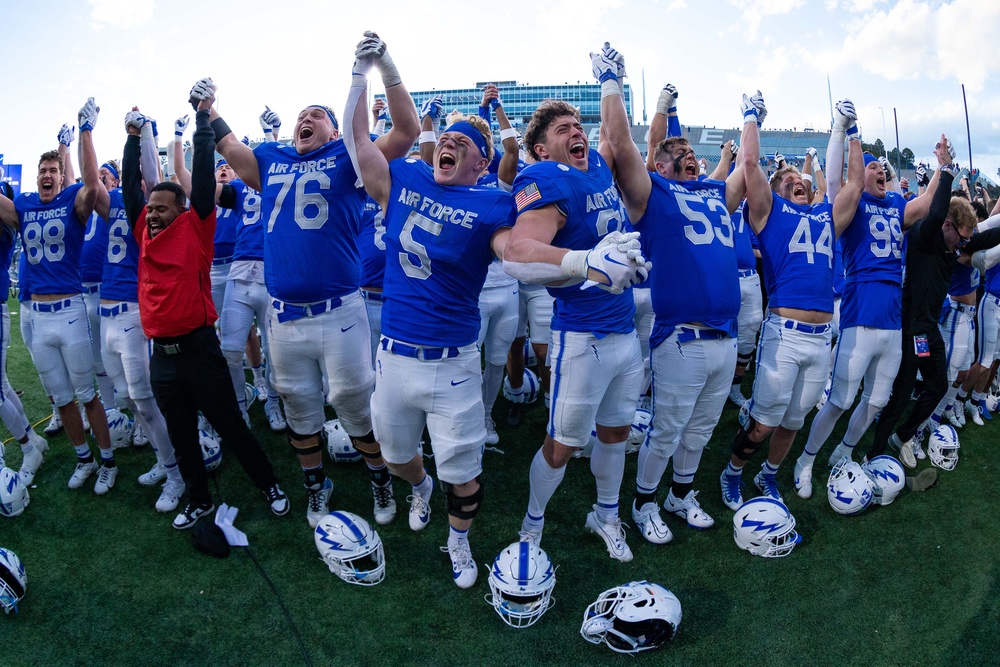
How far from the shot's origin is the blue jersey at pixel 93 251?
573 centimetres

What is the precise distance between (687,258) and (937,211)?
97.9 inches

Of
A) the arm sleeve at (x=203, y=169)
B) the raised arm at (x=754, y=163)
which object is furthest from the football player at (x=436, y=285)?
the raised arm at (x=754, y=163)

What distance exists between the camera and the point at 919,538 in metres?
4.43

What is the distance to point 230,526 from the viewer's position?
424cm

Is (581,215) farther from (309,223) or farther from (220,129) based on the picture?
(220,129)

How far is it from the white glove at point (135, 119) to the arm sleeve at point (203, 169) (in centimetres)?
57

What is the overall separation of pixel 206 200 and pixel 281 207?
0.57 meters

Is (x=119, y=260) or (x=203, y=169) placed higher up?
(x=203, y=169)

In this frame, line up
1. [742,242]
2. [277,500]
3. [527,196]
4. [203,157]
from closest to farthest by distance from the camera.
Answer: [527,196], [203,157], [277,500], [742,242]

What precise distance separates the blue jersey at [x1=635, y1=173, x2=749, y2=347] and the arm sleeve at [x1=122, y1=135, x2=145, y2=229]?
3.43 metres

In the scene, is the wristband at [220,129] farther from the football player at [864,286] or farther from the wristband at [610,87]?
the football player at [864,286]

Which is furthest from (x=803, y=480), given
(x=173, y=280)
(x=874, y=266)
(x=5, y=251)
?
(x=5, y=251)

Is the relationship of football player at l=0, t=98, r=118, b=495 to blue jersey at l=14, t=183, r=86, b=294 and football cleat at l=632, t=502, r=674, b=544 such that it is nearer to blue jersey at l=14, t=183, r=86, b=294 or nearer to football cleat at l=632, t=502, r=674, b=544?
blue jersey at l=14, t=183, r=86, b=294

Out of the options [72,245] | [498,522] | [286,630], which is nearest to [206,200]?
[72,245]
